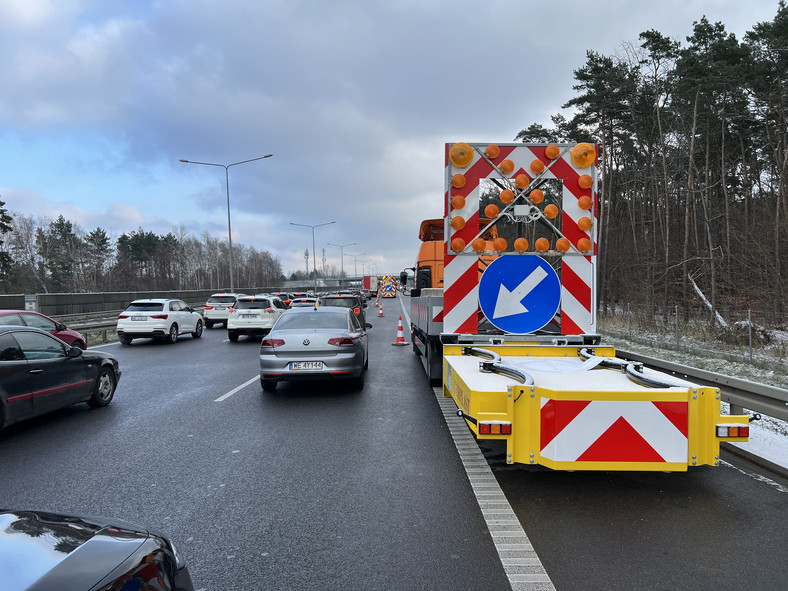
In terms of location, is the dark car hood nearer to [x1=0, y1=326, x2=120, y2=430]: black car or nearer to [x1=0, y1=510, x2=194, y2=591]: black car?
[x1=0, y1=510, x2=194, y2=591]: black car

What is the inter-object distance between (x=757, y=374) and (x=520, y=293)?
762 centimetres

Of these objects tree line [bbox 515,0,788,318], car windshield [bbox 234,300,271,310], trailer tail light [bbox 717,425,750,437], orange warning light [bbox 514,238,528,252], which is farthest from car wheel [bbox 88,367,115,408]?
tree line [bbox 515,0,788,318]

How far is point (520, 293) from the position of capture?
244 inches

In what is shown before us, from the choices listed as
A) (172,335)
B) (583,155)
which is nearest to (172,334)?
(172,335)

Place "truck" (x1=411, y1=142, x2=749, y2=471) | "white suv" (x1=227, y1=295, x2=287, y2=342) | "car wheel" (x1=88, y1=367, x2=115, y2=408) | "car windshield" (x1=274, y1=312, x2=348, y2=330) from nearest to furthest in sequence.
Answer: "truck" (x1=411, y1=142, x2=749, y2=471) < "car wheel" (x1=88, y1=367, x2=115, y2=408) < "car windshield" (x1=274, y1=312, x2=348, y2=330) < "white suv" (x1=227, y1=295, x2=287, y2=342)

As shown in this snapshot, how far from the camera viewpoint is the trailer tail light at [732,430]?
3.88 meters

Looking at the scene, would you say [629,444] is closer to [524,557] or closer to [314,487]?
[524,557]

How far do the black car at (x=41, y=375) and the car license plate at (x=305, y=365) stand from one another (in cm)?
283

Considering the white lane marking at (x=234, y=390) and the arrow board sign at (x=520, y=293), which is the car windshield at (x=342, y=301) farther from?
the arrow board sign at (x=520, y=293)

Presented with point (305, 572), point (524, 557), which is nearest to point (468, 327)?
point (524, 557)

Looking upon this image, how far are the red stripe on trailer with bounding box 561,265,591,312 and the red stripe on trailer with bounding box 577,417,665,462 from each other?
265cm

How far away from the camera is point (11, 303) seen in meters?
21.2

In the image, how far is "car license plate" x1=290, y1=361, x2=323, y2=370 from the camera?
838 centimetres

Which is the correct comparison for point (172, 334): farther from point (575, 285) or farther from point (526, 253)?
point (575, 285)
